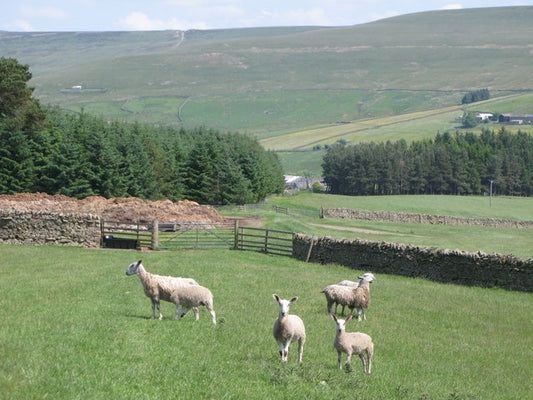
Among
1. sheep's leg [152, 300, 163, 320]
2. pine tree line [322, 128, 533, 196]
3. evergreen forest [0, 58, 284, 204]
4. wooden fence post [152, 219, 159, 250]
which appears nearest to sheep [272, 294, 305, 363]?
sheep's leg [152, 300, 163, 320]

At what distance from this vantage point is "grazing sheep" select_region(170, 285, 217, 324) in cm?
1798

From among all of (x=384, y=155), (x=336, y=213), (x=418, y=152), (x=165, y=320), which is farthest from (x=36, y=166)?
(x=418, y=152)

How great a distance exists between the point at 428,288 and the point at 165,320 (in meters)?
14.9

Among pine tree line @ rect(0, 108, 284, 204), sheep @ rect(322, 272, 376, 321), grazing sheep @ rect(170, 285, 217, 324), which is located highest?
grazing sheep @ rect(170, 285, 217, 324)

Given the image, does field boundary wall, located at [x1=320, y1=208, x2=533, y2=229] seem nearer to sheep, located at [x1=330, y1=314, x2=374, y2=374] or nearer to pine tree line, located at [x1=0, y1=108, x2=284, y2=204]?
A: pine tree line, located at [x1=0, y1=108, x2=284, y2=204]

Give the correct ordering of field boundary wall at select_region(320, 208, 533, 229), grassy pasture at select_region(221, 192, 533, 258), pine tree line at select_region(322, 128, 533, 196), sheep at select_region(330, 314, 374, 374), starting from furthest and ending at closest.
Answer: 1. pine tree line at select_region(322, 128, 533, 196)
2. field boundary wall at select_region(320, 208, 533, 229)
3. grassy pasture at select_region(221, 192, 533, 258)
4. sheep at select_region(330, 314, 374, 374)

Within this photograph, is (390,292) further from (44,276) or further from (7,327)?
(7,327)

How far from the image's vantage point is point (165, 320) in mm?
17938

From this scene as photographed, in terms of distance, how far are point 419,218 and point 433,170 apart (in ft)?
257

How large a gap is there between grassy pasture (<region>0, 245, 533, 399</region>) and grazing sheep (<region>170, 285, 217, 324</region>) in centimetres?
30

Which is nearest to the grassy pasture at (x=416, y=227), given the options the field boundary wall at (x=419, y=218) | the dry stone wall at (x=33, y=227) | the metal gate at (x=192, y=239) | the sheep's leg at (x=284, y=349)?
the field boundary wall at (x=419, y=218)

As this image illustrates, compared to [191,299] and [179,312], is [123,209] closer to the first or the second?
[179,312]

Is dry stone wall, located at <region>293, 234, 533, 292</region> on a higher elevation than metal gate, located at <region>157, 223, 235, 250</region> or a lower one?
higher

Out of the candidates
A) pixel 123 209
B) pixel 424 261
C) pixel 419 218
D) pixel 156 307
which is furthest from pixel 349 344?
pixel 419 218
